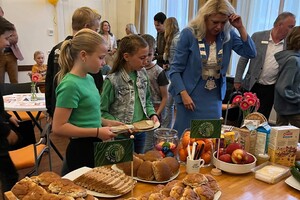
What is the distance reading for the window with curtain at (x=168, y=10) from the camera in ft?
18.0

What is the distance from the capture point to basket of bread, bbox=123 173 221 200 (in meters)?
0.97

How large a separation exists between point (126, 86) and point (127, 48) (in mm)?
235

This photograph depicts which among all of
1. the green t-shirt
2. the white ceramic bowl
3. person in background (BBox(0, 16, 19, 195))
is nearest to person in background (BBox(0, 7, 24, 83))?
person in background (BBox(0, 16, 19, 195))

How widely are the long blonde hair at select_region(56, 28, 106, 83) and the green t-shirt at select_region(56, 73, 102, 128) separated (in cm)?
10

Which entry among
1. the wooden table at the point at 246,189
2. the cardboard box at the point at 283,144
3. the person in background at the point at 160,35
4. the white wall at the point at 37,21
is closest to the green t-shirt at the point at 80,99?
the wooden table at the point at 246,189

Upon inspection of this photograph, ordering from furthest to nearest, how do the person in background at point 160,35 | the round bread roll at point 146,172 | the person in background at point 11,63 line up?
the person in background at point 11,63 < the person in background at point 160,35 < the round bread roll at point 146,172

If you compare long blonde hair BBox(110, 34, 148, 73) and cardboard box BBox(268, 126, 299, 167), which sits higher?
long blonde hair BBox(110, 34, 148, 73)

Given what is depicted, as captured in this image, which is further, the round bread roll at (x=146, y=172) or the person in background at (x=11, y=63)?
the person in background at (x=11, y=63)

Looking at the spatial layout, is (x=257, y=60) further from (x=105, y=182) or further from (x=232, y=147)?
(x=105, y=182)

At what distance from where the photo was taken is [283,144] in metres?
1.35

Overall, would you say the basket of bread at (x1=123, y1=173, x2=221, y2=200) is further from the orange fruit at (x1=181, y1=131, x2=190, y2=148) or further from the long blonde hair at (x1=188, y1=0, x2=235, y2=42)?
the long blonde hair at (x1=188, y1=0, x2=235, y2=42)

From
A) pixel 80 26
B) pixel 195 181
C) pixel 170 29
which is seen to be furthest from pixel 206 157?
pixel 170 29

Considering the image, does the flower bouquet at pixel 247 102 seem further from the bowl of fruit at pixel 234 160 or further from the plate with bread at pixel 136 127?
the plate with bread at pixel 136 127

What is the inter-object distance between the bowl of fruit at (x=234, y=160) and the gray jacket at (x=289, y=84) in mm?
1395
